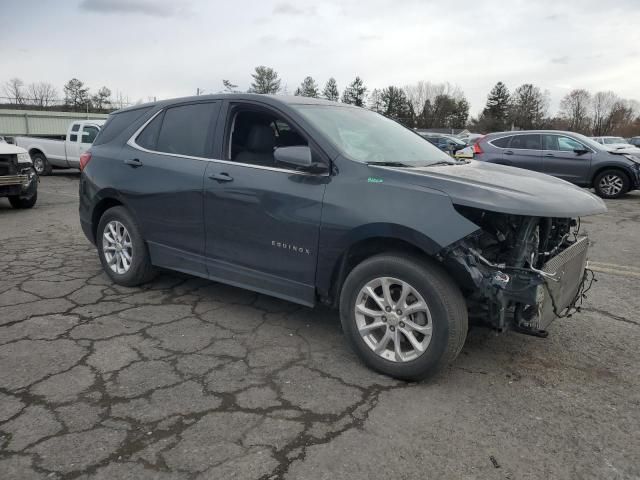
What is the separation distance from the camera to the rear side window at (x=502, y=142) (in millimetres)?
12784

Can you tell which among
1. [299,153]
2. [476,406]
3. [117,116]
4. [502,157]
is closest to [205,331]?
[299,153]

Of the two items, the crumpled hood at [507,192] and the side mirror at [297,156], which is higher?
the side mirror at [297,156]

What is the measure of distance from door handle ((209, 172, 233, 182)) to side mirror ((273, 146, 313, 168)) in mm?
601

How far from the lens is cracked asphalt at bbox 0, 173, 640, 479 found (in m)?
2.39

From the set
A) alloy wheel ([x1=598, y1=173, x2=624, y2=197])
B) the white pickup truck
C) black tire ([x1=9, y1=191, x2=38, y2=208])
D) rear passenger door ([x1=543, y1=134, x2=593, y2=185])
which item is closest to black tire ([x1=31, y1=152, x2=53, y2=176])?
the white pickup truck

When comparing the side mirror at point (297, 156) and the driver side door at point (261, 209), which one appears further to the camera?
the driver side door at point (261, 209)

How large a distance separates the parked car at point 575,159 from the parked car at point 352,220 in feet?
29.7

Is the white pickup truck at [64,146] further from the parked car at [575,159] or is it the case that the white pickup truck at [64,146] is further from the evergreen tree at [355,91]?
the evergreen tree at [355,91]

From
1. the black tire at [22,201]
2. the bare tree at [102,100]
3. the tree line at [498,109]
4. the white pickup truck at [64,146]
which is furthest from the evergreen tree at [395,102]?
the black tire at [22,201]

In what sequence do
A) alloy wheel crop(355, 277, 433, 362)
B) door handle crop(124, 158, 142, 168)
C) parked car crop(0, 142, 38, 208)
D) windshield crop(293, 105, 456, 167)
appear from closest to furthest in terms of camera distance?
alloy wheel crop(355, 277, 433, 362)
windshield crop(293, 105, 456, 167)
door handle crop(124, 158, 142, 168)
parked car crop(0, 142, 38, 208)

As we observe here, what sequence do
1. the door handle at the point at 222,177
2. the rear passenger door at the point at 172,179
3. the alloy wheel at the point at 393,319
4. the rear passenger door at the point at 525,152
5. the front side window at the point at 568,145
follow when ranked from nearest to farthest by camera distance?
the alloy wheel at the point at 393,319 < the door handle at the point at 222,177 < the rear passenger door at the point at 172,179 < the front side window at the point at 568,145 < the rear passenger door at the point at 525,152

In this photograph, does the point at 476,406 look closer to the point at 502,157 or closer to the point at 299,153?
the point at 299,153

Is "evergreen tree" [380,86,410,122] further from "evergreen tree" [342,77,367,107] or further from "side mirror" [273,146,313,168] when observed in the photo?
"side mirror" [273,146,313,168]

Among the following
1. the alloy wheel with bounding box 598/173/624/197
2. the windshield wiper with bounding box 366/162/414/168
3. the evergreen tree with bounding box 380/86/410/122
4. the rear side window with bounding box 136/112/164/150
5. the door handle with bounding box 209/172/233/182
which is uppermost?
the evergreen tree with bounding box 380/86/410/122
